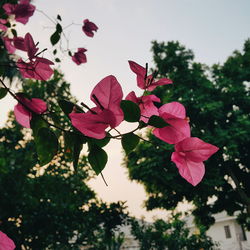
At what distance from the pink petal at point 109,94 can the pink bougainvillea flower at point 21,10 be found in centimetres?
124

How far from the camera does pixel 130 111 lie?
1.46 ft

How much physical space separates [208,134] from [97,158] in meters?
9.90

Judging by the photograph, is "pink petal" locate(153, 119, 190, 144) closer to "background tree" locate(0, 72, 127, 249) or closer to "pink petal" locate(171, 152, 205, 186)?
"pink petal" locate(171, 152, 205, 186)

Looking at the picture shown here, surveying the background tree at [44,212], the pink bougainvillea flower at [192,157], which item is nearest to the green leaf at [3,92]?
the pink bougainvillea flower at [192,157]

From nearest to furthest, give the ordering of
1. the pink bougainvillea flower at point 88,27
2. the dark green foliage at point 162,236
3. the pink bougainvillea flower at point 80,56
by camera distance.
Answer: the pink bougainvillea flower at point 80,56 → the pink bougainvillea flower at point 88,27 → the dark green foliage at point 162,236

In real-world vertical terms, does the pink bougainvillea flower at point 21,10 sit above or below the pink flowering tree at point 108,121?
above

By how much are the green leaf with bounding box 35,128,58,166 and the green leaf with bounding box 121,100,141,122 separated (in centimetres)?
19

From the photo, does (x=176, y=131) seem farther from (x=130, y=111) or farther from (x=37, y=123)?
(x=37, y=123)

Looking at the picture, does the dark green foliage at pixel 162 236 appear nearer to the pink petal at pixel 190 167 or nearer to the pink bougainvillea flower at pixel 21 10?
the pink bougainvillea flower at pixel 21 10

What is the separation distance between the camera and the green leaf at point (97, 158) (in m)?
0.52

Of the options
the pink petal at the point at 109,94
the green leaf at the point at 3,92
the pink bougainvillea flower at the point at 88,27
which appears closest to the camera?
the pink petal at the point at 109,94

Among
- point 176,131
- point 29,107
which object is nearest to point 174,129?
point 176,131

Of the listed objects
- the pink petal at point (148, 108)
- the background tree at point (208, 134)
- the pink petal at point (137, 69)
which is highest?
the background tree at point (208, 134)

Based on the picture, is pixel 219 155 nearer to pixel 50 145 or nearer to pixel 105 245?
pixel 105 245
